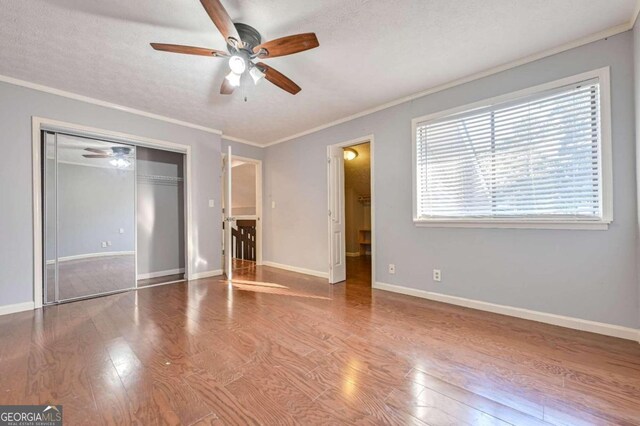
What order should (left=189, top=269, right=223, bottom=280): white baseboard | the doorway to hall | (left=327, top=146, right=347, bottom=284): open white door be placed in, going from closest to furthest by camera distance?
(left=327, top=146, right=347, bottom=284): open white door, (left=189, top=269, right=223, bottom=280): white baseboard, the doorway to hall

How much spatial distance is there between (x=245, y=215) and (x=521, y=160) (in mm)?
5079

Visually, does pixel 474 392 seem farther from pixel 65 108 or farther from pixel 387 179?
pixel 65 108

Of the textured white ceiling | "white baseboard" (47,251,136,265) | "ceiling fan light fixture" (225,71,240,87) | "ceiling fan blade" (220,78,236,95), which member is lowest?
"white baseboard" (47,251,136,265)

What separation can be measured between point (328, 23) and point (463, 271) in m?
2.71

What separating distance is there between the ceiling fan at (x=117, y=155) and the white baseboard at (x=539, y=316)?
13.6 ft

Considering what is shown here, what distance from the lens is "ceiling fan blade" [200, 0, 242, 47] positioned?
1.50 meters

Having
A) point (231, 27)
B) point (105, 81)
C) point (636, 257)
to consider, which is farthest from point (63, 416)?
point (636, 257)

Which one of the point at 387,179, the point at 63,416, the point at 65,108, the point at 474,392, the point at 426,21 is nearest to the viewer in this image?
the point at 63,416

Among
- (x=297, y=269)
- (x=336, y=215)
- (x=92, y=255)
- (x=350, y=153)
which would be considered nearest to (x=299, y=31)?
(x=336, y=215)

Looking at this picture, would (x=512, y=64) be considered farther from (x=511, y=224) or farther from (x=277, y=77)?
(x=277, y=77)

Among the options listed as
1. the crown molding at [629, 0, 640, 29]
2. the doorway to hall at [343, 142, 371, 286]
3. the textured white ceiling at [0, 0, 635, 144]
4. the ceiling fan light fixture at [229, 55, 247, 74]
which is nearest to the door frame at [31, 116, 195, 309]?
the textured white ceiling at [0, 0, 635, 144]

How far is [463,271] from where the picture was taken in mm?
2859

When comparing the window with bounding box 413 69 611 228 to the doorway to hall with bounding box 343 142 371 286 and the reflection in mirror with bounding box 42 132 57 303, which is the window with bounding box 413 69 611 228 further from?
the reflection in mirror with bounding box 42 132 57 303

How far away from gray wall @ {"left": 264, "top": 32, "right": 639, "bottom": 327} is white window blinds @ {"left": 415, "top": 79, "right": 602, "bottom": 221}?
0.46ft
